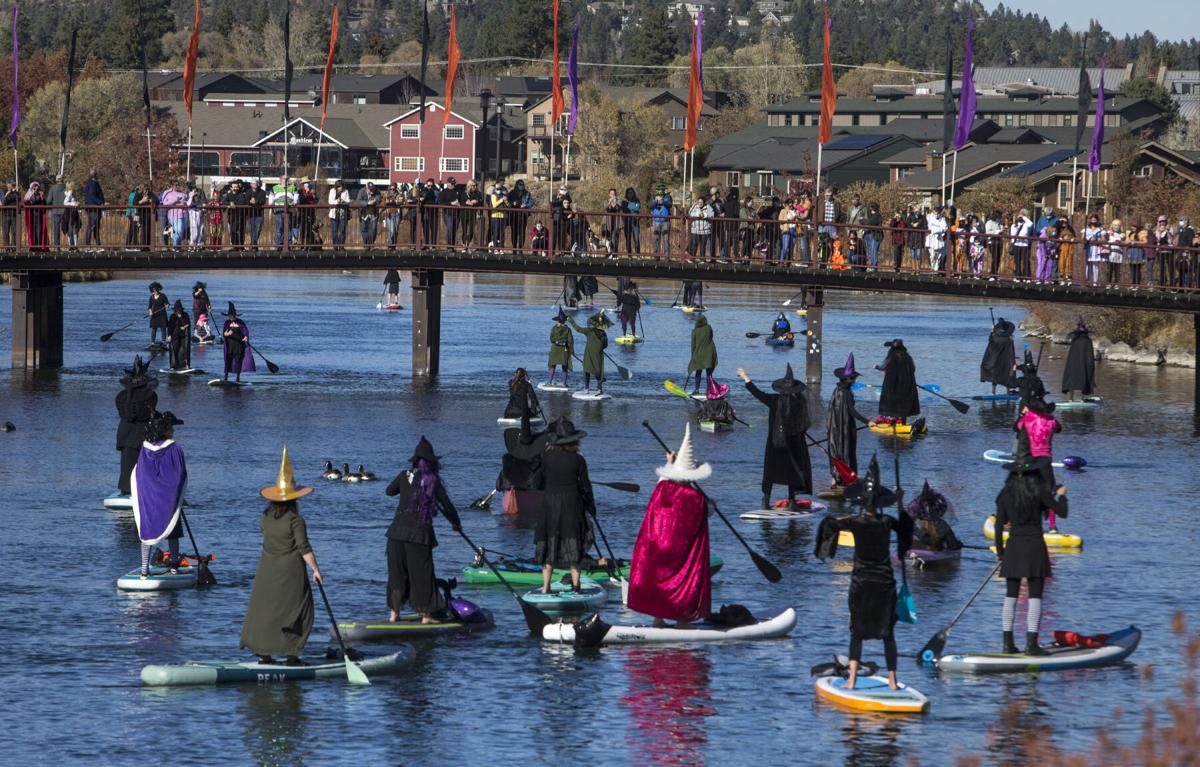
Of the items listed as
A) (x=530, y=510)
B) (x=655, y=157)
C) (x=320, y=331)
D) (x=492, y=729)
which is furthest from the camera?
(x=655, y=157)

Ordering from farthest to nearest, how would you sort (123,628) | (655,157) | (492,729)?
(655,157) → (123,628) → (492,729)

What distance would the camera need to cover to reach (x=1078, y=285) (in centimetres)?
4241

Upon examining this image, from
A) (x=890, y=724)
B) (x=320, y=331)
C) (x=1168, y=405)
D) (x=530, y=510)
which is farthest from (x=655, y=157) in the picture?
(x=890, y=724)

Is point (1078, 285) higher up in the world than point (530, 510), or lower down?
higher up

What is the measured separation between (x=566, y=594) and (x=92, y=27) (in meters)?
183

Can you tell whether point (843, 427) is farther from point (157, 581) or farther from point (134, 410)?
point (157, 581)

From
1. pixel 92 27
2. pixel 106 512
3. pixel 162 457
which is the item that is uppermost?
pixel 92 27

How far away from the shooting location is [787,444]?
Result: 25.3m

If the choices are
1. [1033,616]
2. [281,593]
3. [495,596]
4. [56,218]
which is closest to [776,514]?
[495,596]

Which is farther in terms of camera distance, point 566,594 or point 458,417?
point 458,417

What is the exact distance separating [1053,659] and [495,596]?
6.24m

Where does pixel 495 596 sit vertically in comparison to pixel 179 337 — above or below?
below

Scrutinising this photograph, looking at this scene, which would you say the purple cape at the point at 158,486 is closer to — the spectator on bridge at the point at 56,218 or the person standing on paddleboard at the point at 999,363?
the spectator on bridge at the point at 56,218

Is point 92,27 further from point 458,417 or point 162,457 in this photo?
point 162,457
